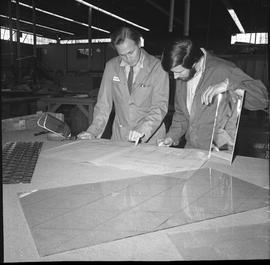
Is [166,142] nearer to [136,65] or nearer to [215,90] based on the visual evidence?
[215,90]

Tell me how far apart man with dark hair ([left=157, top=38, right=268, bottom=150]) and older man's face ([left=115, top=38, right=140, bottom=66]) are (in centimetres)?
32

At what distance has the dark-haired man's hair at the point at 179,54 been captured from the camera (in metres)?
1.53

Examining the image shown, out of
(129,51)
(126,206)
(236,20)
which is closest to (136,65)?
(129,51)

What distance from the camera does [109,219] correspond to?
0.83 meters

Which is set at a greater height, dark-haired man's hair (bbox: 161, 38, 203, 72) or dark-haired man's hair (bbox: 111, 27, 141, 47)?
dark-haired man's hair (bbox: 111, 27, 141, 47)

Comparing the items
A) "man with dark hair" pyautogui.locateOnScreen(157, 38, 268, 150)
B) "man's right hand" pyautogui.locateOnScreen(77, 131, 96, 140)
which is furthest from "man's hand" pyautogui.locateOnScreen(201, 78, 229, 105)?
"man's right hand" pyautogui.locateOnScreen(77, 131, 96, 140)

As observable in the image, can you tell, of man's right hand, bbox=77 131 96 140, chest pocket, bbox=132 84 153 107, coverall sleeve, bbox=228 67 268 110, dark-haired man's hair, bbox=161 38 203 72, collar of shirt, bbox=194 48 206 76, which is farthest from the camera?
chest pocket, bbox=132 84 153 107

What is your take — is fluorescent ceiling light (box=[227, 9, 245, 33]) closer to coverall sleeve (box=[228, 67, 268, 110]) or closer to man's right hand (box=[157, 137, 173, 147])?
man's right hand (box=[157, 137, 173, 147])

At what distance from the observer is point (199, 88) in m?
1.71

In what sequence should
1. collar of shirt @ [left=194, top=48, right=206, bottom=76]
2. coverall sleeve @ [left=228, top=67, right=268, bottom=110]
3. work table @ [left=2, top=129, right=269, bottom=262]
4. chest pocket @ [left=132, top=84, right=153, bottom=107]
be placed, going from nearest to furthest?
1. work table @ [left=2, top=129, right=269, bottom=262]
2. coverall sleeve @ [left=228, top=67, right=268, bottom=110]
3. collar of shirt @ [left=194, top=48, right=206, bottom=76]
4. chest pocket @ [left=132, top=84, right=153, bottom=107]

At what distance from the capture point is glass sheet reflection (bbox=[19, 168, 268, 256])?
76 centimetres

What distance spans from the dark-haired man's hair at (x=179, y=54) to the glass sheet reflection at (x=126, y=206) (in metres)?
0.63

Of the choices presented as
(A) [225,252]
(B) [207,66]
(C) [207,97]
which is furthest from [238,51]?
(A) [225,252]

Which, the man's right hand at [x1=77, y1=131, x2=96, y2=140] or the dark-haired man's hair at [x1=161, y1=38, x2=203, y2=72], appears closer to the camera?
the dark-haired man's hair at [x1=161, y1=38, x2=203, y2=72]
